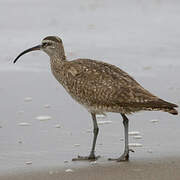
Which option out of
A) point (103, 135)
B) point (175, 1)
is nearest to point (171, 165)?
point (103, 135)

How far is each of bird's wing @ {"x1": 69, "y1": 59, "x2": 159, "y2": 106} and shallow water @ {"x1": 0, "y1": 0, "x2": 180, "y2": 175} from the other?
66cm

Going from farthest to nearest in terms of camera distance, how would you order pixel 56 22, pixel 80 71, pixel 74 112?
pixel 56 22 < pixel 74 112 < pixel 80 71

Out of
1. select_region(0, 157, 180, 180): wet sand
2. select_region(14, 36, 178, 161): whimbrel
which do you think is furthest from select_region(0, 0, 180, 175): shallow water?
select_region(14, 36, 178, 161): whimbrel

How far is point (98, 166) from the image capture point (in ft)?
29.3

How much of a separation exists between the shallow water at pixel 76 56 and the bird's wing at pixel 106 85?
2.18ft

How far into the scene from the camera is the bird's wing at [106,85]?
9164 millimetres

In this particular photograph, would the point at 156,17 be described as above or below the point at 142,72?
above

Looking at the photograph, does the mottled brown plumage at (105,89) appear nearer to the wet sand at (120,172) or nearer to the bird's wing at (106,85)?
the bird's wing at (106,85)

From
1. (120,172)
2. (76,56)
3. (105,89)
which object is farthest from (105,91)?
(76,56)

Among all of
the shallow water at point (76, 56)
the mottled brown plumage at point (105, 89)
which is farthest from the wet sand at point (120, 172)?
the mottled brown plumage at point (105, 89)

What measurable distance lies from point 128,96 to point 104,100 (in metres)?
0.29

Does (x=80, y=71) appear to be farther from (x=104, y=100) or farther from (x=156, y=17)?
(x=156, y=17)

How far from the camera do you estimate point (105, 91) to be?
930cm

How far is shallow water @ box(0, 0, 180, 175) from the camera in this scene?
9.63 metres
